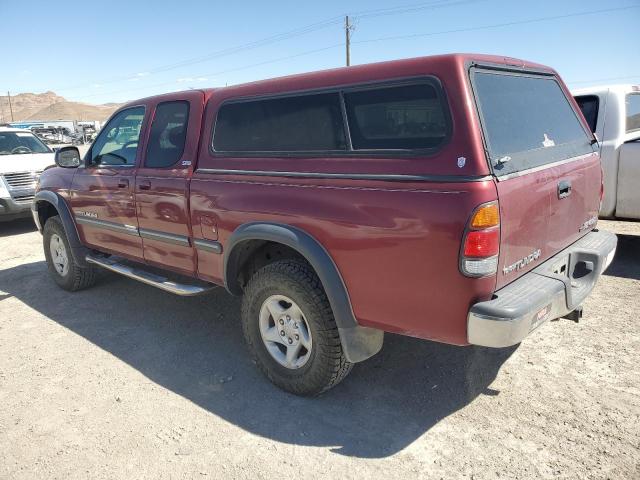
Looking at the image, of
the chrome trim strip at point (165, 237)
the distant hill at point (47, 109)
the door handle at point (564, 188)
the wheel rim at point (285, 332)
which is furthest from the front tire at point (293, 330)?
the distant hill at point (47, 109)

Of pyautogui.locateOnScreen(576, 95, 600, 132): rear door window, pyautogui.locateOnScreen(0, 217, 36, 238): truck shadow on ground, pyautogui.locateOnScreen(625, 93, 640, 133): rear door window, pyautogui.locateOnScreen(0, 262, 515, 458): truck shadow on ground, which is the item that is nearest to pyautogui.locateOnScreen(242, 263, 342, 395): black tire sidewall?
pyautogui.locateOnScreen(0, 262, 515, 458): truck shadow on ground

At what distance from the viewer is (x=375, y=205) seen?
255 centimetres

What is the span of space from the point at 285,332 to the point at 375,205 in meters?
1.17

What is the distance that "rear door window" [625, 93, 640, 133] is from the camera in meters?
5.89

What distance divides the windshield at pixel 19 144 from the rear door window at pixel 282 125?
815 centimetres

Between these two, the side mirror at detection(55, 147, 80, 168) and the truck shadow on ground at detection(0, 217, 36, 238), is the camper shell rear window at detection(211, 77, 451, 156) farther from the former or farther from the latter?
the truck shadow on ground at detection(0, 217, 36, 238)

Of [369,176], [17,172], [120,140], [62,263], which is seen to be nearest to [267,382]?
[369,176]

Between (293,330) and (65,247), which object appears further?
(65,247)

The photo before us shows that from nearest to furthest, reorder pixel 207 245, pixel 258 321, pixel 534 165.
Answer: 1. pixel 534 165
2. pixel 258 321
3. pixel 207 245

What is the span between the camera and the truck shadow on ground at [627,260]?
5277mm

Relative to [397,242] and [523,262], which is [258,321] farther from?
[523,262]

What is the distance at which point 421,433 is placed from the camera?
279 centimetres

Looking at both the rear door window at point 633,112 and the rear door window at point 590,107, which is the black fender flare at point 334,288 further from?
the rear door window at point 633,112

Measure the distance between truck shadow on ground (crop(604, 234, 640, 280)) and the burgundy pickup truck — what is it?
2.19m
